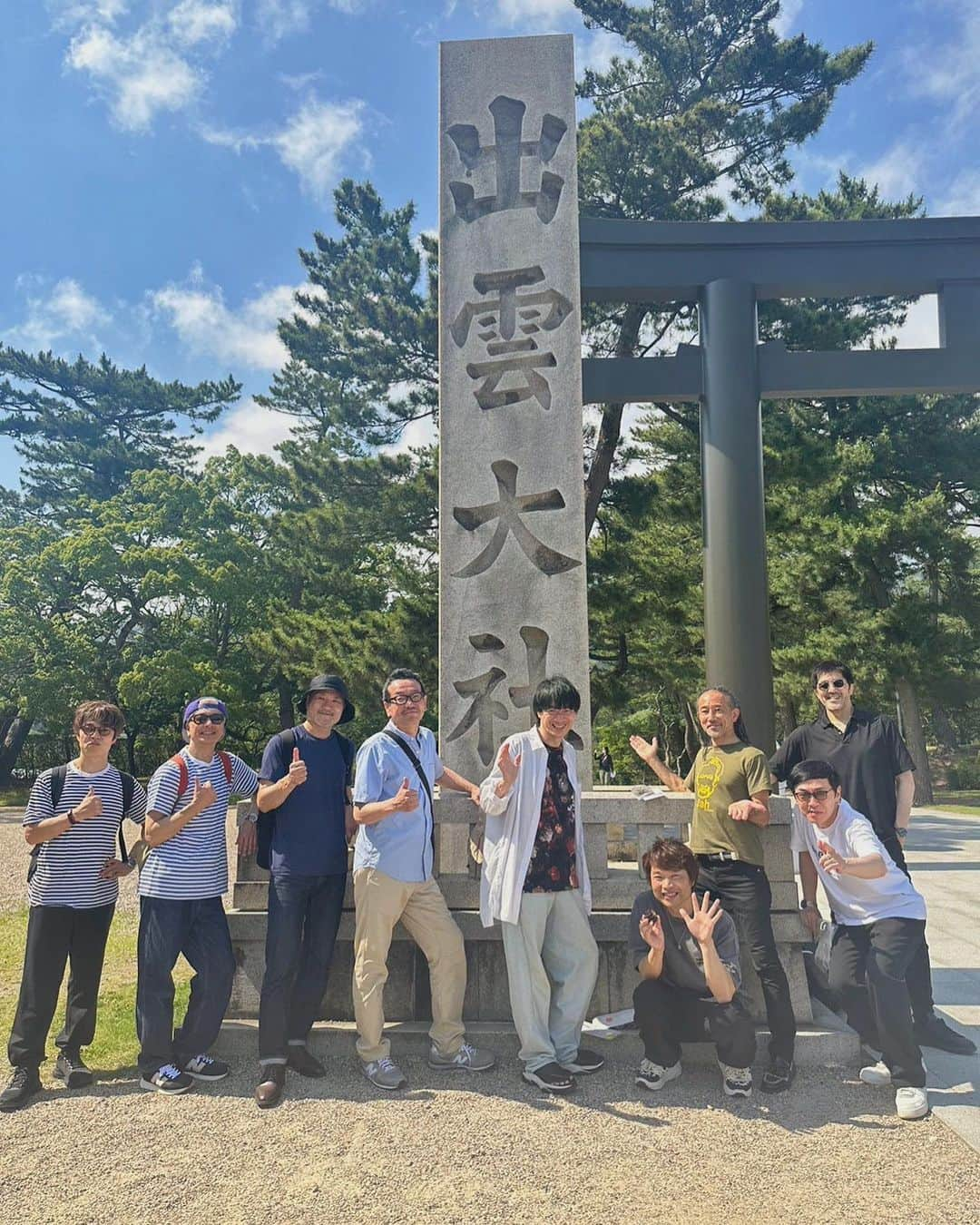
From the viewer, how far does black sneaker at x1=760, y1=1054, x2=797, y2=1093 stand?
10.7ft

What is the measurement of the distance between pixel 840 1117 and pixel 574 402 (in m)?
3.99

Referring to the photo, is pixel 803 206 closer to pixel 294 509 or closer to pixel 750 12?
pixel 750 12

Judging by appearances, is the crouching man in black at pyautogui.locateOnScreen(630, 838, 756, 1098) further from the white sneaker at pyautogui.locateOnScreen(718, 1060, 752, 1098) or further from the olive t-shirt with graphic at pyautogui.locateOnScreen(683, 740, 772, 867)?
the olive t-shirt with graphic at pyautogui.locateOnScreen(683, 740, 772, 867)

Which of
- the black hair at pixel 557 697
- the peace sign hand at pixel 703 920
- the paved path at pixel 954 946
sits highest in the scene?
the black hair at pixel 557 697

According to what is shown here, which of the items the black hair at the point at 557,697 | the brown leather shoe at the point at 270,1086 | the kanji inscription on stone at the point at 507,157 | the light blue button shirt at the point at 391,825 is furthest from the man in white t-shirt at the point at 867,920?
the kanji inscription on stone at the point at 507,157

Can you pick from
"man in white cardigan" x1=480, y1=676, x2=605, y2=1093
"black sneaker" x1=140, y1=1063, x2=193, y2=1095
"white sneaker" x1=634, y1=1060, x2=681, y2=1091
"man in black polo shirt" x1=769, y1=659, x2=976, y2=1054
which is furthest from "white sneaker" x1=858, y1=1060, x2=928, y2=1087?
"black sneaker" x1=140, y1=1063, x2=193, y2=1095

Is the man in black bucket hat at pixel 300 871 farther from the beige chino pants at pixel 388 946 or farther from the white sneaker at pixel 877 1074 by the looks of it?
the white sneaker at pixel 877 1074

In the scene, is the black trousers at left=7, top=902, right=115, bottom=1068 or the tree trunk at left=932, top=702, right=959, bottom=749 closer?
the black trousers at left=7, top=902, right=115, bottom=1068

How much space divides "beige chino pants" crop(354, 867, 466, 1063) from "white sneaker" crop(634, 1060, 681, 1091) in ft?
2.42

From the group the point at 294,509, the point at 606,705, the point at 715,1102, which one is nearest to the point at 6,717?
the point at 294,509

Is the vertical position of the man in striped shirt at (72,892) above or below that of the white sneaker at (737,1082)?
above

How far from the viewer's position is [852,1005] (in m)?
Result: 3.45

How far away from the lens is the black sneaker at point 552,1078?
3.22 metres

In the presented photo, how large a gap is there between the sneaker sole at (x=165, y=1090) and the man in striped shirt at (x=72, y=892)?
0.26 m
